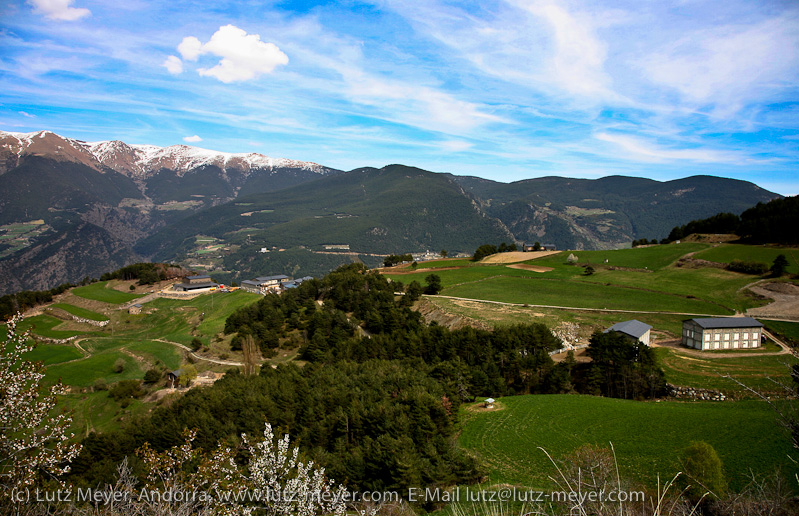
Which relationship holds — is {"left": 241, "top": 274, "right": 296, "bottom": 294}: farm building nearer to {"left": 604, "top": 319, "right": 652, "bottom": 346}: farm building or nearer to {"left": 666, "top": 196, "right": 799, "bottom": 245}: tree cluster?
{"left": 604, "top": 319, "right": 652, "bottom": 346}: farm building

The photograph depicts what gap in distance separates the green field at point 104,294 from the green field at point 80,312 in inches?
149

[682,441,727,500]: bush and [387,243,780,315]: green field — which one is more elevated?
[387,243,780,315]: green field

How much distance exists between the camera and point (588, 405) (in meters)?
29.7

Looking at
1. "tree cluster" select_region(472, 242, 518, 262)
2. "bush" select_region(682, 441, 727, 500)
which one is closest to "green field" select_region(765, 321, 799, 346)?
"bush" select_region(682, 441, 727, 500)

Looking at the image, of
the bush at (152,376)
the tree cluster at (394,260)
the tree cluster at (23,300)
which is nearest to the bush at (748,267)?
the tree cluster at (394,260)

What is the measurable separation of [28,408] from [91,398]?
47.1 meters

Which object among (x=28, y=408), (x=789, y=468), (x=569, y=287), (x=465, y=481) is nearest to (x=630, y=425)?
(x=789, y=468)

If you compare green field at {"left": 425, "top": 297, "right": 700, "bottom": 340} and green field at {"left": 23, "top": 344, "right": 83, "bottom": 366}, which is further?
green field at {"left": 23, "top": 344, "right": 83, "bottom": 366}

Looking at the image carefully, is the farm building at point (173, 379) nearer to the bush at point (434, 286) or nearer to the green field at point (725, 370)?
the bush at point (434, 286)

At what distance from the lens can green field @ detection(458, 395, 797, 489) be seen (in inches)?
762

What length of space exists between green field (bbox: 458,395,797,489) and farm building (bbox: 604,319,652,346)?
30.2 ft

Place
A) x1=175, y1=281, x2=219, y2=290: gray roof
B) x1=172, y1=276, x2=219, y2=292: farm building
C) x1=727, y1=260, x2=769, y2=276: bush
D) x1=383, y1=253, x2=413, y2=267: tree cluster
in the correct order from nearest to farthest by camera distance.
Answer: x1=727, y1=260, x2=769, y2=276: bush, x1=175, y1=281, x2=219, y2=290: gray roof, x1=172, y1=276, x2=219, y2=292: farm building, x1=383, y1=253, x2=413, y2=267: tree cluster

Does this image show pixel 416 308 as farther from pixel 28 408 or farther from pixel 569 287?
pixel 28 408

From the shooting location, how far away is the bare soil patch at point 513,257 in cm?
9340
